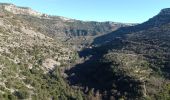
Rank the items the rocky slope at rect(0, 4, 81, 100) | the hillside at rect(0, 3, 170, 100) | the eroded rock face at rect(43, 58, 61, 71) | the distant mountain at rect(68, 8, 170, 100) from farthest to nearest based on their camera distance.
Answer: the eroded rock face at rect(43, 58, 61, 71) → the distant mountain at rect(68, 8, 170, 100) → the hillside at rect(0, 3, 170, 100) → the rocky slope at rect(0, 4, 81, 100)

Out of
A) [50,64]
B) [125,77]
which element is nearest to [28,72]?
[50,64]

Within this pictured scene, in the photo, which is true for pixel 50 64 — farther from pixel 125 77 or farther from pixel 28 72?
pixel 125 77

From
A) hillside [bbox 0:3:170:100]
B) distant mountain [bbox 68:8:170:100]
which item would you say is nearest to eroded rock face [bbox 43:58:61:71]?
hillside [bbox 0:3:170:100]

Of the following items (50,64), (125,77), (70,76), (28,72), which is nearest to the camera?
(28,72)

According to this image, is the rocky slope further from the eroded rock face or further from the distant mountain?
the distant mountain

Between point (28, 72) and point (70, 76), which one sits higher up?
point (28, 72)

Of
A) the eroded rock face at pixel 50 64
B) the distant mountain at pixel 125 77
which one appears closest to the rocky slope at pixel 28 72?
the eroded rock face at pixel 50 64

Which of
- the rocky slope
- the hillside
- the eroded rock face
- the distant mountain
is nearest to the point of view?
the rocky slope

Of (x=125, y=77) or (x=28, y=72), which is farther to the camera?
(x=125, y=77)

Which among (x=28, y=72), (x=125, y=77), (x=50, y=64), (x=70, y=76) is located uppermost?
(x=28, y=72)

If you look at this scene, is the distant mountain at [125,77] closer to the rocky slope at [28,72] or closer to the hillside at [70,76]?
the hillside at [70,76]

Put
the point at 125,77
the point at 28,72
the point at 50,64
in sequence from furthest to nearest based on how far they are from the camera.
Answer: the point at 50,64, the point at 125,77, the point at 28,72
